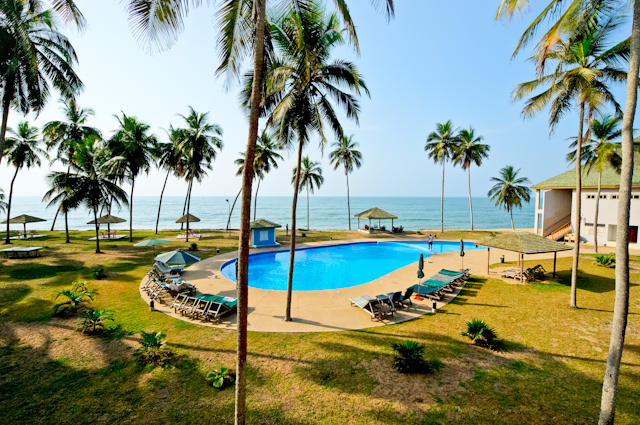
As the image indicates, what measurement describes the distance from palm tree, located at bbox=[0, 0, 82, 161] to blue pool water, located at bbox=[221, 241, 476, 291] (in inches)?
561

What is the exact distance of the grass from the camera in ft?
20.2

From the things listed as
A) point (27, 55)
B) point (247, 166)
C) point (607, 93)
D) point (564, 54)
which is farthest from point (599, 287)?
point (27, 55)

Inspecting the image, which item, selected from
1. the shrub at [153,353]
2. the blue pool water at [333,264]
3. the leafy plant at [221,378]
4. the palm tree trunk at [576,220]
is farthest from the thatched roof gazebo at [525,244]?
the shrub at [153,353]

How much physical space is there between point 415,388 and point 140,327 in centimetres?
997

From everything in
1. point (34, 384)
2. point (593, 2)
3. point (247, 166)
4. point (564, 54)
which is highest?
point (564, 54)

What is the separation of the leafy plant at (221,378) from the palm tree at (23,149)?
34745mm

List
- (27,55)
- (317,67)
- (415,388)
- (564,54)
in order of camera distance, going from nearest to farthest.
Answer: (415,388)
(317,67)
(564,54)
(27,55)

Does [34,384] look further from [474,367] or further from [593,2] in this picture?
[593,2]

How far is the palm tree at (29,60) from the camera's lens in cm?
1206

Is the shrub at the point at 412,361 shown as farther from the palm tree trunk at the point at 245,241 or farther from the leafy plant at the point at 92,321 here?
the leafy plant at the point at 92,321

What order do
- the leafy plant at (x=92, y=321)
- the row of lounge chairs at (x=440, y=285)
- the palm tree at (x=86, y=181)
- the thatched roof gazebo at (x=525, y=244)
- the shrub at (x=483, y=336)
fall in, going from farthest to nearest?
the palm tree at (x=86, y=181) < the thatched roof gazebo at (x=525, y=244) < the row of lounge chairs at (x=440, y=285) < the leafy plant at (x=92, y=321) < the shrub at (x=483, y=336)

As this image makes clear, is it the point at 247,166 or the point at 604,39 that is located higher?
the point at 604,39

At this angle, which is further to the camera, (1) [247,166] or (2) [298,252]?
(2) [298,252]

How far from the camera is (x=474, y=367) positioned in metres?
7.91
